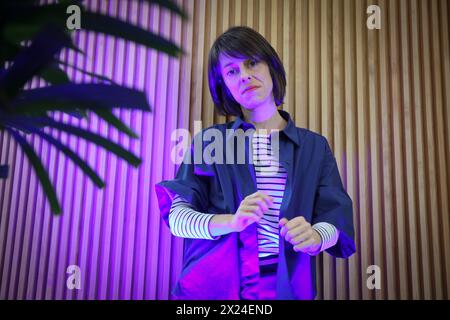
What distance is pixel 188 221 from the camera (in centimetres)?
115

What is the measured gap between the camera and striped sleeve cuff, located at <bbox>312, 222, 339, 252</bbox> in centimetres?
112

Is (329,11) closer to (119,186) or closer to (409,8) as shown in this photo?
(409,8)

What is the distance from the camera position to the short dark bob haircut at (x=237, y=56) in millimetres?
1295

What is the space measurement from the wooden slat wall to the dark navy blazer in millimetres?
239

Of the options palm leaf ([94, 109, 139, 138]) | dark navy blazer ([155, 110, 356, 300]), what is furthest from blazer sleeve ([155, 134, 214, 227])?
palm leaf ([94, 109, 139, 138])

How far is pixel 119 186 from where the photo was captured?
1521 mm

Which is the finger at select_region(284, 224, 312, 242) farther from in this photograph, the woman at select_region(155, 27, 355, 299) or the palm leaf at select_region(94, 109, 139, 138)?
the palm leaf at select_region(94, 109, 139, 138)

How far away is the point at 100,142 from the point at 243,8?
141 cm

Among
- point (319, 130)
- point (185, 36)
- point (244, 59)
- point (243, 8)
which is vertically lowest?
point (319, 130)

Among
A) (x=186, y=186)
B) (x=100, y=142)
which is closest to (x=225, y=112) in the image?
(x=186, y=186)

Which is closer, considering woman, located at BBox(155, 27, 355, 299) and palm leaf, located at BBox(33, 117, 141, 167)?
palm leaf, located at BBox(33, 117, 141, 167)

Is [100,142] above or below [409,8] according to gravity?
below
